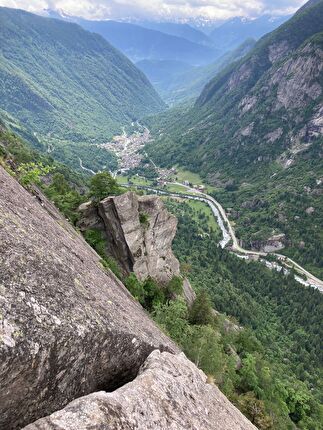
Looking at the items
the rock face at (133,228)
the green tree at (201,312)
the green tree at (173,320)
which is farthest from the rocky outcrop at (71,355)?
the green tree at (201,312)

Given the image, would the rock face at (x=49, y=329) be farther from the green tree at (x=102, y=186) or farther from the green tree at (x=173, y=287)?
the green tree at (x=173, y=287)

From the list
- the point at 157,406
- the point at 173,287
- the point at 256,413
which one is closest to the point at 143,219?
the point at 173,287

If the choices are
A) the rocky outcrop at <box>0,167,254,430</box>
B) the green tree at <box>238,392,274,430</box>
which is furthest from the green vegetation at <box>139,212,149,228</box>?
the rocky outcrop at <box>0,167,254,430</box>

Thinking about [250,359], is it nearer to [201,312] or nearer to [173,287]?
[201,312]

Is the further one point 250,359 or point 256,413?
point 250,359

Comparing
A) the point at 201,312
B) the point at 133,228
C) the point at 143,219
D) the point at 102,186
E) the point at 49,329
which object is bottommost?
the point at 201,312

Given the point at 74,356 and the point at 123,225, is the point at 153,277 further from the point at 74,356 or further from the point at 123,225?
the point at 74,356

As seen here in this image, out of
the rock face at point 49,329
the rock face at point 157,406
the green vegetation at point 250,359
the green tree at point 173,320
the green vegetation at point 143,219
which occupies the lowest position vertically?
the green vegetation at point 250,359
